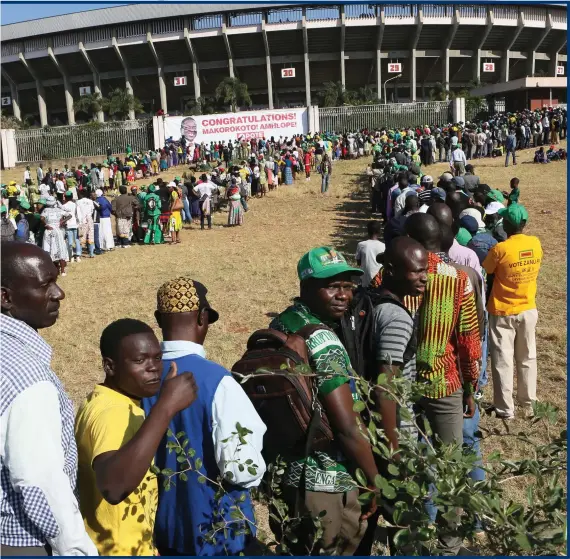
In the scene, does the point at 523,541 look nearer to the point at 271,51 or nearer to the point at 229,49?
the point at 229,49

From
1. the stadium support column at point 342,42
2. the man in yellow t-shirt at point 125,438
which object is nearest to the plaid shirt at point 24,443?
the man in yellow t-shirt at point 125,438

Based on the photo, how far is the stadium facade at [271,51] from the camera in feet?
138

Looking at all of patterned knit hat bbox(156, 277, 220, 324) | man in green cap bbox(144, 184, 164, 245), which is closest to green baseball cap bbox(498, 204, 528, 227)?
patterned knit hat bbox(156, 277, 220, 324)

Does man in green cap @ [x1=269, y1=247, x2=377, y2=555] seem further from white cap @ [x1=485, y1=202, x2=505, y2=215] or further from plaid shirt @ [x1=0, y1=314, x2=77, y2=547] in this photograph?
white cap @ [x1=485, y1=202, x2=505, y2=215]

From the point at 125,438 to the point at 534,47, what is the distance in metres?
52.0

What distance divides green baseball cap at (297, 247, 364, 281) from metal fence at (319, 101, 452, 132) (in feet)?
93.2

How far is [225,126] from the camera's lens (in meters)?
27.4

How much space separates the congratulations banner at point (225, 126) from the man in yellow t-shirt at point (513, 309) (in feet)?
79.0

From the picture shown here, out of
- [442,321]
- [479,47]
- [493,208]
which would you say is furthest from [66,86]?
[442,321]

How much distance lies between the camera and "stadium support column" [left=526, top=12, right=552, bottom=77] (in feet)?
146

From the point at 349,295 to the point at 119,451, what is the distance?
1.01 metres

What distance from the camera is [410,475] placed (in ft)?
5.76

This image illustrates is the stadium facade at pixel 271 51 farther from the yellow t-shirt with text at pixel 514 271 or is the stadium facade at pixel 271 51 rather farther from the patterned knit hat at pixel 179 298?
the patterned knit hat at pixel 179 298

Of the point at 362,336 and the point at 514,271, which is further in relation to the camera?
the point at 514,271
